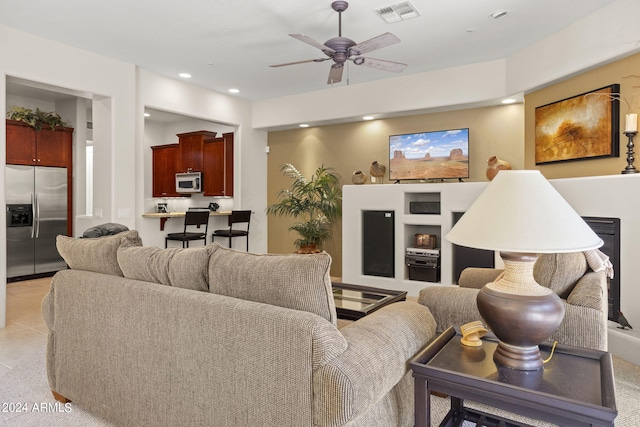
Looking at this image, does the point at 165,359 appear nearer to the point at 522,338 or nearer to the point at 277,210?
the point at 522,338

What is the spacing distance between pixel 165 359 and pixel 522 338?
1.44 meters

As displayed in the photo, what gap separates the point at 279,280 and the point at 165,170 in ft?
23.4

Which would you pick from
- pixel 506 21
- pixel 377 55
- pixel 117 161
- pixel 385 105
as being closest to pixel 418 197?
pixel 385 105

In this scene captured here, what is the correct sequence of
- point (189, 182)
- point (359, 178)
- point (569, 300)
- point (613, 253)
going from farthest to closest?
point (189, 182) < point (359, 178) < point (613, 253) < point (569, 300)

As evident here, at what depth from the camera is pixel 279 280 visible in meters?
1.55

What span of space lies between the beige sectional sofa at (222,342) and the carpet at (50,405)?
102 mm

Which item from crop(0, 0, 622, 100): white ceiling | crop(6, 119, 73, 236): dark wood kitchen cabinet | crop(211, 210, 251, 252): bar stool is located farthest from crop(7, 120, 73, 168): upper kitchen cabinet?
crop(211, 210, 251, 252): bar stool

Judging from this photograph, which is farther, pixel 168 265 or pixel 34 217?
pixel 34 217

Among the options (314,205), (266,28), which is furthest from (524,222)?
(314,205)

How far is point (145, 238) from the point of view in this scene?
18.1ft

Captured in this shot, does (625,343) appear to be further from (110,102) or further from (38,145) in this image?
(38,145)

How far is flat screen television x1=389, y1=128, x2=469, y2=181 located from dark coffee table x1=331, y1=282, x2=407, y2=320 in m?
Answer: 2.72

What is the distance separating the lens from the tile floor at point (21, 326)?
3133 mm

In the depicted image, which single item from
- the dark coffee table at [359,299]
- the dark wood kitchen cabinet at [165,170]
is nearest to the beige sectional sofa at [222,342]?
the dark coffee table at [359,299]
